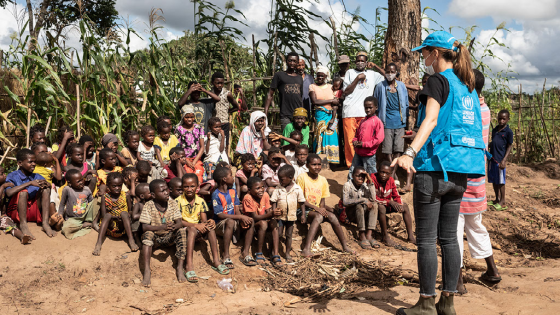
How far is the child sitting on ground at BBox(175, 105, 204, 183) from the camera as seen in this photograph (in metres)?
5.74

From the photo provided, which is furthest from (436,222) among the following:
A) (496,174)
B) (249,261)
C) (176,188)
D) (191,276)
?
(496,174)

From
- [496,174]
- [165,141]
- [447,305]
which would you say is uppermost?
[165,141]

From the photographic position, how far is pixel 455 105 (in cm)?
269

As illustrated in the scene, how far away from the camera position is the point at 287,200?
4980 millimetres

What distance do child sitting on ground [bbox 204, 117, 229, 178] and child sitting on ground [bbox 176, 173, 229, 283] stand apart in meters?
1.05

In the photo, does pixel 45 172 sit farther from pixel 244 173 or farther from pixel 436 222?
pixel 436 222

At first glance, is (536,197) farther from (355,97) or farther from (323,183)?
(323,183)

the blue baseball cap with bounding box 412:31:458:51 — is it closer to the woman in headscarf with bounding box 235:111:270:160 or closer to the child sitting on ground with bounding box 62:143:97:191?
the woman in headscarf with bounding box 235:111:270:160

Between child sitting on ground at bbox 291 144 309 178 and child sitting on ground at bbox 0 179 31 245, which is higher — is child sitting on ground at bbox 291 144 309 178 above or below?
above

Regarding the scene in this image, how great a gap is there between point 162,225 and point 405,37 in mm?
5106

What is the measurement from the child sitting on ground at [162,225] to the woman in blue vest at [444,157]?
8.13 ft

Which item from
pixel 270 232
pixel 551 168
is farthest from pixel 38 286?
pixel 551 168

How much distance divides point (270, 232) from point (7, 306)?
2751mm

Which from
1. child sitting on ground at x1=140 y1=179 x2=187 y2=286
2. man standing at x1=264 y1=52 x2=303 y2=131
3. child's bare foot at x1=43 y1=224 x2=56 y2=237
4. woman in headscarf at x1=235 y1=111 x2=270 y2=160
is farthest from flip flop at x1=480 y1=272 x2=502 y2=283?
child's bare foot at x1=43 y1=224 x2=56 y2=237
